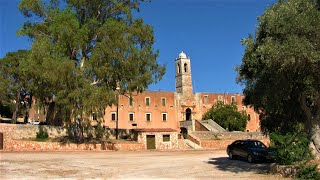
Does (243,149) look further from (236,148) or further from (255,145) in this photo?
(236,148)

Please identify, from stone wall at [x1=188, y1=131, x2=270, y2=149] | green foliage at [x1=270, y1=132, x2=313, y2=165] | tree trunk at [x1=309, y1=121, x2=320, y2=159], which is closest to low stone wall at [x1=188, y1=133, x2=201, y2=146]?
stone wall at [x1=188, y1=131, x2=270, y2=149]

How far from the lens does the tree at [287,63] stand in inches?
612

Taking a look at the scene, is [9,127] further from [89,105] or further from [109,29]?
[109,29]

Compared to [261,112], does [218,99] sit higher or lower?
higher

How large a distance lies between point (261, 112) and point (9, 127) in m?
25.5

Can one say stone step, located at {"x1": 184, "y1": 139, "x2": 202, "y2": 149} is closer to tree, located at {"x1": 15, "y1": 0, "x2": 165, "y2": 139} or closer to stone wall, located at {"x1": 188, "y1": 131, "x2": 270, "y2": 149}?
stone wall, located at {"x1": 188, "y1": 131, "x2": 270, "y2": 149}

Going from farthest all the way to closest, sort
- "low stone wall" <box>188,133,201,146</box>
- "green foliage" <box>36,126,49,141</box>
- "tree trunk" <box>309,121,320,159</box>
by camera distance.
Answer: "low stone wall" <box>188,133,201,146</box> → "green foliage" <box>36,126,49,141</box> → "tree trunk" <box>309,121,320,159</box>

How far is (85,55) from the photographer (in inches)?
1569

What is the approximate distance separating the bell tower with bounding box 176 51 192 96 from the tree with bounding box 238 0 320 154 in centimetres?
5606

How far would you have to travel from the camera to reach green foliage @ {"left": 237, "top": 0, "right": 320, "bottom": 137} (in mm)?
15531

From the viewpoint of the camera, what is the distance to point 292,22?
15.9 m

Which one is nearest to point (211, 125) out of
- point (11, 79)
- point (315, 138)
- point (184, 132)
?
point (184, 132)

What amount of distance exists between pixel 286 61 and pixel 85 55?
27.3 meters

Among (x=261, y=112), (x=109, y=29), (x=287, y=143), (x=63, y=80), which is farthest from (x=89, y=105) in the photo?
(x=287, y=143)
